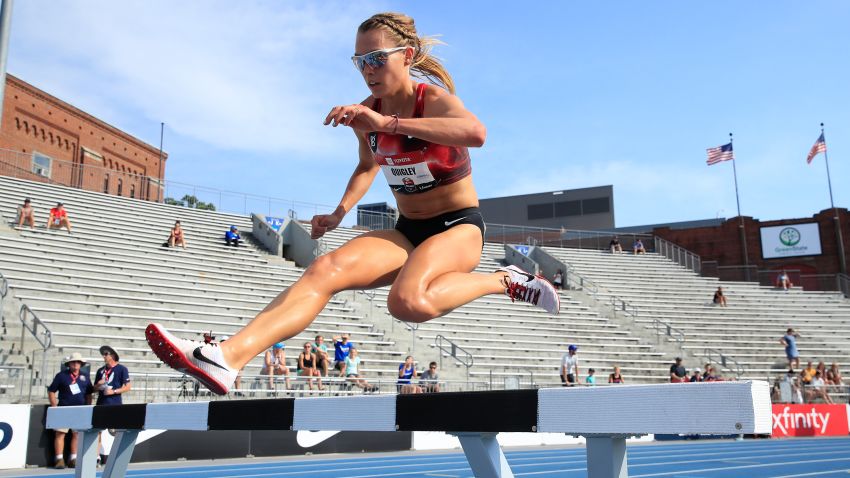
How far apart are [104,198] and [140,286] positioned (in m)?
7.42

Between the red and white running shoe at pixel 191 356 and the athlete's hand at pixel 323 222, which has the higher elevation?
the athlete's hand at pixel 323 222

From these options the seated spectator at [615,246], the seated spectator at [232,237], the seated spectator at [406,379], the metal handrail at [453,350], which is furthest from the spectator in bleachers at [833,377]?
the seated spectator at [232,237]

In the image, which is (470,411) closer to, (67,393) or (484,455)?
(484,455)

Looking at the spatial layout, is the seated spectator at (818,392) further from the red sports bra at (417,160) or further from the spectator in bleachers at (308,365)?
the red sports bra at (417,160)

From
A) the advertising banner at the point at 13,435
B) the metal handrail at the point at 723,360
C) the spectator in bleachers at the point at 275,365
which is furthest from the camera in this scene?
the metal handrail at the point at 723,360

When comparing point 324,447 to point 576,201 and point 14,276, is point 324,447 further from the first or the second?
point 576,201

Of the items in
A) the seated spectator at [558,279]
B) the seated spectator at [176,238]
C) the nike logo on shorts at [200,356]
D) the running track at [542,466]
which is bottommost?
the running track at [542,466]

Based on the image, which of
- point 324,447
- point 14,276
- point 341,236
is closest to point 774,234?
point 341,236

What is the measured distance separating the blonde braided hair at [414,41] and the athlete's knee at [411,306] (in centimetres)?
117

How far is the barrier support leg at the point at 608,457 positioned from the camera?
7.27 feet

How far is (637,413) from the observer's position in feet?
6.14

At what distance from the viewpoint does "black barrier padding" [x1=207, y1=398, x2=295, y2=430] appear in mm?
2896

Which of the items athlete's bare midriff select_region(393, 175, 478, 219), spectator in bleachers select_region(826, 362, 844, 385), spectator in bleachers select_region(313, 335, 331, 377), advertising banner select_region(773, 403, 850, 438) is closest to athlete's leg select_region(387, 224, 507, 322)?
athlete's bare midriff select_region(393, 175, 478, 219)

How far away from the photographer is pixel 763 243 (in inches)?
1356
